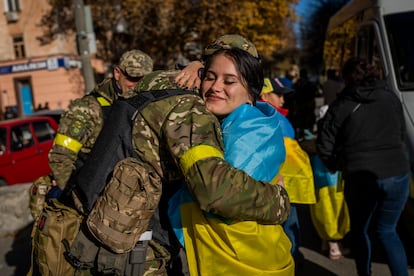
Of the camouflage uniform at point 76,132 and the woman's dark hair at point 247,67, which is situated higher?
the woman's dark hair at point 247,67

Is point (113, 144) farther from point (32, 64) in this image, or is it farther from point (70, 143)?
point (32, 64)

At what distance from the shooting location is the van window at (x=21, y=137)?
8836mm

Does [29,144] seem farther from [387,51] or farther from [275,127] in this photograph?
[275,127]

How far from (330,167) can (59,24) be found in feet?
73.0

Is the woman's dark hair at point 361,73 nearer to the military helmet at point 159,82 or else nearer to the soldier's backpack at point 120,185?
the military helmet at point 159,82

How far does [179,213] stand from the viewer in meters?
1.77

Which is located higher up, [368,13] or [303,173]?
[368,13]

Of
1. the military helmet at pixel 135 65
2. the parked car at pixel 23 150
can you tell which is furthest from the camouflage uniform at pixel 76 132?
the parked car at pixel 23 150

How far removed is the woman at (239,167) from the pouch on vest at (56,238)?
563 mm

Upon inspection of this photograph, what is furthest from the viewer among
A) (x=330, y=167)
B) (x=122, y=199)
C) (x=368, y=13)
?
(x=368, y=13)

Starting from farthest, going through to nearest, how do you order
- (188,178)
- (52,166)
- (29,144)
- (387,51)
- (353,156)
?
(29,144)
(387,51)
(353,156)
(52,166)
(188,178)

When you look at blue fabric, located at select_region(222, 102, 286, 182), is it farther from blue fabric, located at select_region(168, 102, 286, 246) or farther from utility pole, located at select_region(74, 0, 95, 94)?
utility pole, located at select_region(74, 0, 95, 94)

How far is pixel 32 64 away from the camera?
24.1 meters

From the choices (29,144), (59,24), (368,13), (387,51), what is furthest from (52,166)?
(59,24)
